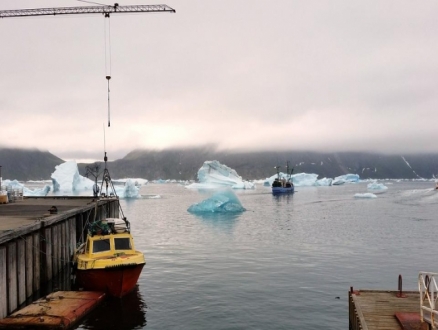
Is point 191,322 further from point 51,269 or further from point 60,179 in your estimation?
point 60,179

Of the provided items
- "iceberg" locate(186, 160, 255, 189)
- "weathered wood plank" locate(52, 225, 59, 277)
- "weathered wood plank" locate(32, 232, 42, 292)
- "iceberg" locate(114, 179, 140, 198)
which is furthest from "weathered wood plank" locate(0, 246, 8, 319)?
"iceberg" locate(186, 160, 255, 189)

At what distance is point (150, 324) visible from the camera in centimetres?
1961

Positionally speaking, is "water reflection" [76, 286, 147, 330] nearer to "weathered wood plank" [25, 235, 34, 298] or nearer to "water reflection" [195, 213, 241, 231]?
"weathered wood plank" [25, 235, 34, 298]

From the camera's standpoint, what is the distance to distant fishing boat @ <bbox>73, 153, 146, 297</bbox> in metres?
21.9

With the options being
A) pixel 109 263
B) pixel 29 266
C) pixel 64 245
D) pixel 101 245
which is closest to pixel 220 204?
pixel 64 245

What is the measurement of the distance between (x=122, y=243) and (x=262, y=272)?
1031cm

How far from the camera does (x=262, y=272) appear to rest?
29.2m

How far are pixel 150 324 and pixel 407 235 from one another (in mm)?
35635

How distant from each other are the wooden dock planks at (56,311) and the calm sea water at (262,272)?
724 mm

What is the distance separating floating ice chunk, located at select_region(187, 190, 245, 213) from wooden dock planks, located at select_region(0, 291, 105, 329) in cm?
4953

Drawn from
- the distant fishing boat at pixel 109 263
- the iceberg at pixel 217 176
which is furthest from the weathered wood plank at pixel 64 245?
the iceberg at pixel 217 176

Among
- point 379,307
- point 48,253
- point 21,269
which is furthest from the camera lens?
point 48,253

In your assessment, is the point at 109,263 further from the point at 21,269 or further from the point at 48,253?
the point at 48,253

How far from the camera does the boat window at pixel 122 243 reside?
2402 cm
